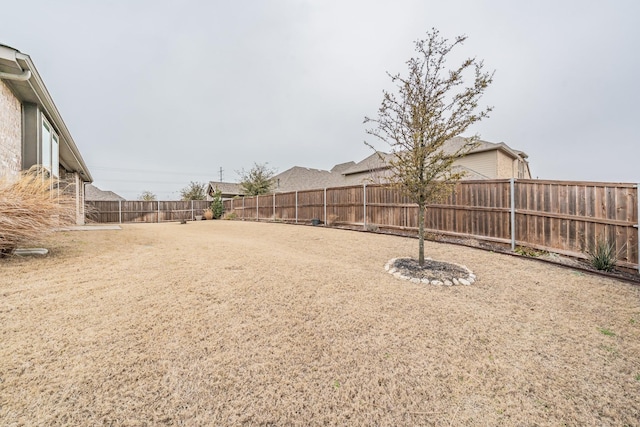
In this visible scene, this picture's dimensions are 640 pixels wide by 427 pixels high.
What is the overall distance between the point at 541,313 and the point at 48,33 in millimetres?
14082

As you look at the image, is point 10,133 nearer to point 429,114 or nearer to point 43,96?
point 43,96

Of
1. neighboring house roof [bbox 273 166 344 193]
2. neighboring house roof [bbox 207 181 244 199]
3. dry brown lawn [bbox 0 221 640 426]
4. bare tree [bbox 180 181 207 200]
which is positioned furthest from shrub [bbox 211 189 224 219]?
dry brown lawn [bbox 0 221 640 426]

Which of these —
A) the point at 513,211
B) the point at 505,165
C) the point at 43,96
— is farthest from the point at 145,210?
the point at 505,165

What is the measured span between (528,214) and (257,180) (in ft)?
66.0

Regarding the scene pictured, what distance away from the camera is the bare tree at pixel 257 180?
2206 cm

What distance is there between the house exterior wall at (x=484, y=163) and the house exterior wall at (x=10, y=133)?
17.2m

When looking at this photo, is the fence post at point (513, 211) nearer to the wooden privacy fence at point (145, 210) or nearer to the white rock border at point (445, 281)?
the white rock border at point (445, 281)

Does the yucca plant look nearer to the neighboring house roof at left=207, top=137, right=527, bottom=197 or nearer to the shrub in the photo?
the neighboring house roof at left=207, top=137, right=527, bottom=197

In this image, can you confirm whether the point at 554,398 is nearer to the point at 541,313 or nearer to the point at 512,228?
the point at 541,313

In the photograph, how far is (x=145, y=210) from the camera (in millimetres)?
18906

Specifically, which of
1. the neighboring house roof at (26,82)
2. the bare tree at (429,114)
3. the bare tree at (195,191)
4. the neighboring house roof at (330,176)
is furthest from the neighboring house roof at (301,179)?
the bare tree at (429,114)

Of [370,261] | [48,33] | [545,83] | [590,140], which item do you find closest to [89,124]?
[48,33]

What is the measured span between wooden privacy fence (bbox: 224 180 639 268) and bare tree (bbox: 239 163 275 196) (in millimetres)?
14564

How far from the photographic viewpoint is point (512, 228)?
219 inches
